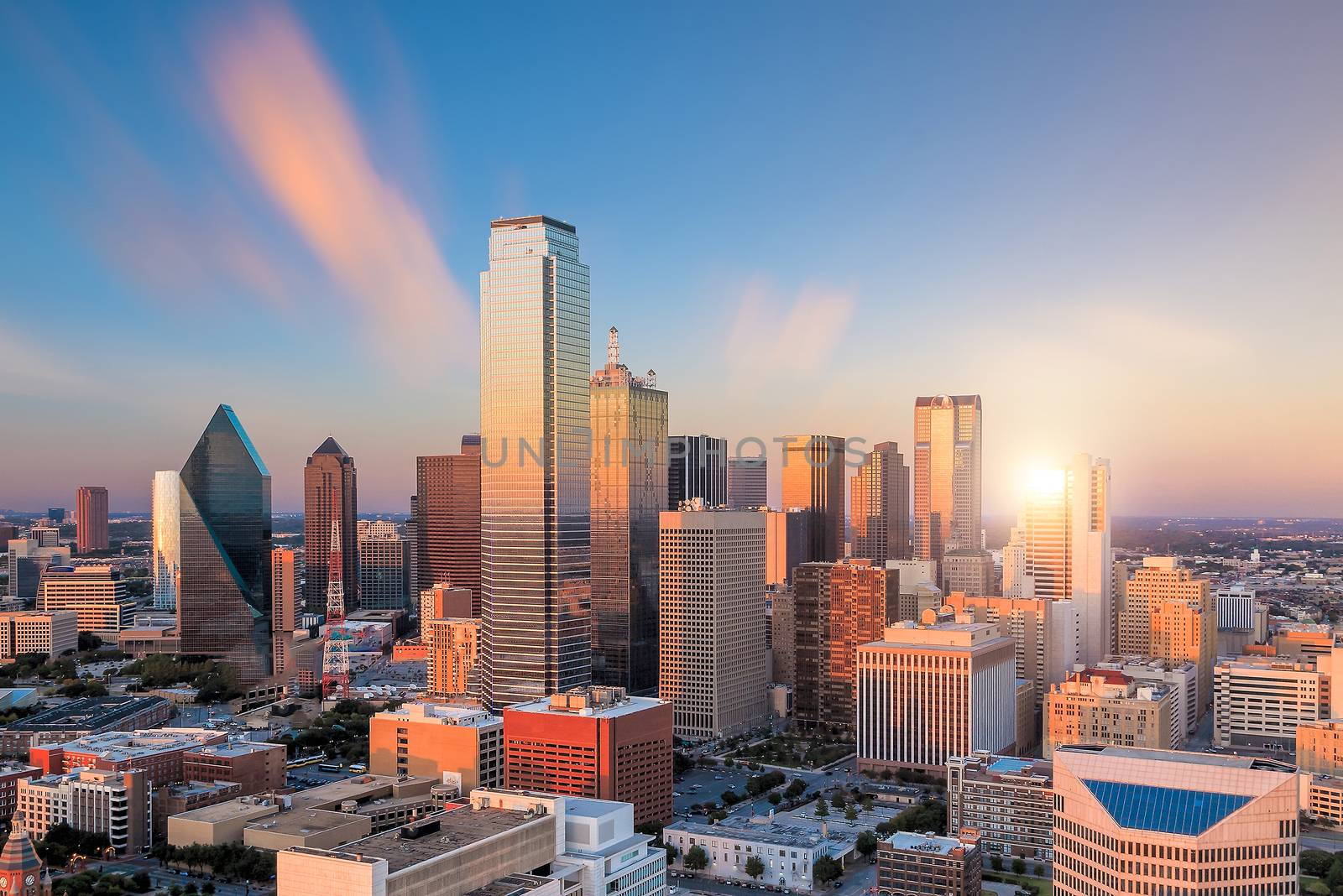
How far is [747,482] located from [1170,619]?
53040mm

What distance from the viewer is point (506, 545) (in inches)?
1805

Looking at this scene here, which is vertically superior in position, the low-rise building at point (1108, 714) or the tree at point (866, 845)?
the low-rise building at point (1108, 714)

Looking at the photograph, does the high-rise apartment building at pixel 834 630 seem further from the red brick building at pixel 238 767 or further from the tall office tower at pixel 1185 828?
the tall office tower at pixel 1185 828

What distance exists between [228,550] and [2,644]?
660 inches

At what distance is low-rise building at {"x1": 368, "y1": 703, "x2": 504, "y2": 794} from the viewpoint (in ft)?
120

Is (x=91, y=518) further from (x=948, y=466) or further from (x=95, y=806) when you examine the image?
(x=95, y=806)

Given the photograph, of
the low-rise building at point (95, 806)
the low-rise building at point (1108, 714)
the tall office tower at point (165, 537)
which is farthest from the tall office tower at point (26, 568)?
the low-rise building at point (1108, 714)

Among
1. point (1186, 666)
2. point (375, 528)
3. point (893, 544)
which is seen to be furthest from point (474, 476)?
point (1186, 666)

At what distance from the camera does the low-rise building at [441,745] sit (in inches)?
1442

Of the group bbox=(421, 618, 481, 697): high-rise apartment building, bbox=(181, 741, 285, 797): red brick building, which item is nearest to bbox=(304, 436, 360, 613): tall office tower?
bbox=(421, 618, 481, 697): high-rise apartment building

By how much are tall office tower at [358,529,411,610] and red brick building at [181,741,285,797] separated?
6764 cm

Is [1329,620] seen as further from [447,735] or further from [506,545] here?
[447,735]

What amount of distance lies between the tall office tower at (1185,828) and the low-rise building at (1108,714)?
19216 mm

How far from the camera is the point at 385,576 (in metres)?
108
